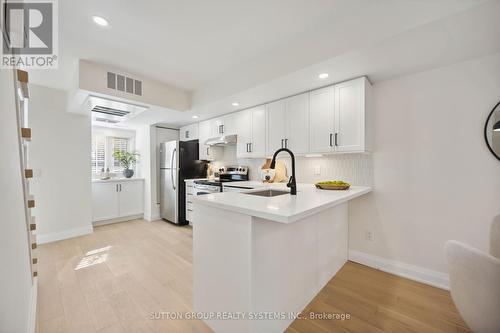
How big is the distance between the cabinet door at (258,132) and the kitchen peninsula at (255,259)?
65.4 inches

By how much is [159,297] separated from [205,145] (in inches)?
114

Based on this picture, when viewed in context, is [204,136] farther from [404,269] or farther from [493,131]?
[493,131]

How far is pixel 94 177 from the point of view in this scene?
4719 millimetres

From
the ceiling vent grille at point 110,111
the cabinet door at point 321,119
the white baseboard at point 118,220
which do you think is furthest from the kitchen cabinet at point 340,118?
the white baseboard at point 118,220

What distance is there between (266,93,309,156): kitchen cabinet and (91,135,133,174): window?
4.13 m

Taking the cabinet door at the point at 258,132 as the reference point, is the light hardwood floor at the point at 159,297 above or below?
below

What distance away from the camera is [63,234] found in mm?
3438

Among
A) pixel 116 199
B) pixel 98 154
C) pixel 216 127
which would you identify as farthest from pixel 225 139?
pixel 98 154

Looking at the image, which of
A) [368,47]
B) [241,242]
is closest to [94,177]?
[241,242]

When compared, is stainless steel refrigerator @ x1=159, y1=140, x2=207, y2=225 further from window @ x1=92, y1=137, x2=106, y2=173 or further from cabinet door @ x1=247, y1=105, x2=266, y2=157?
cabinet door @ x1=247, y1=105, x2=266, y2=157

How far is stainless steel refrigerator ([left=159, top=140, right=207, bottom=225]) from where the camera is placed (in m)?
4.19

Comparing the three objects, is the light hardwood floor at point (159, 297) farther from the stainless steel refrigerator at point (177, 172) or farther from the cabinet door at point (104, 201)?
the stainless steel refrigerator at point (177, 172)

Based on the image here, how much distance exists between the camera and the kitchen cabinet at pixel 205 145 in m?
4.17

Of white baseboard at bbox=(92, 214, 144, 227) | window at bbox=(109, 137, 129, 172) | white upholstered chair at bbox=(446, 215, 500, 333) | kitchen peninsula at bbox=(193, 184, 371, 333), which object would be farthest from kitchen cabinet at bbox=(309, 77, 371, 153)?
window at bbox=(109, 137, 129, 172)
